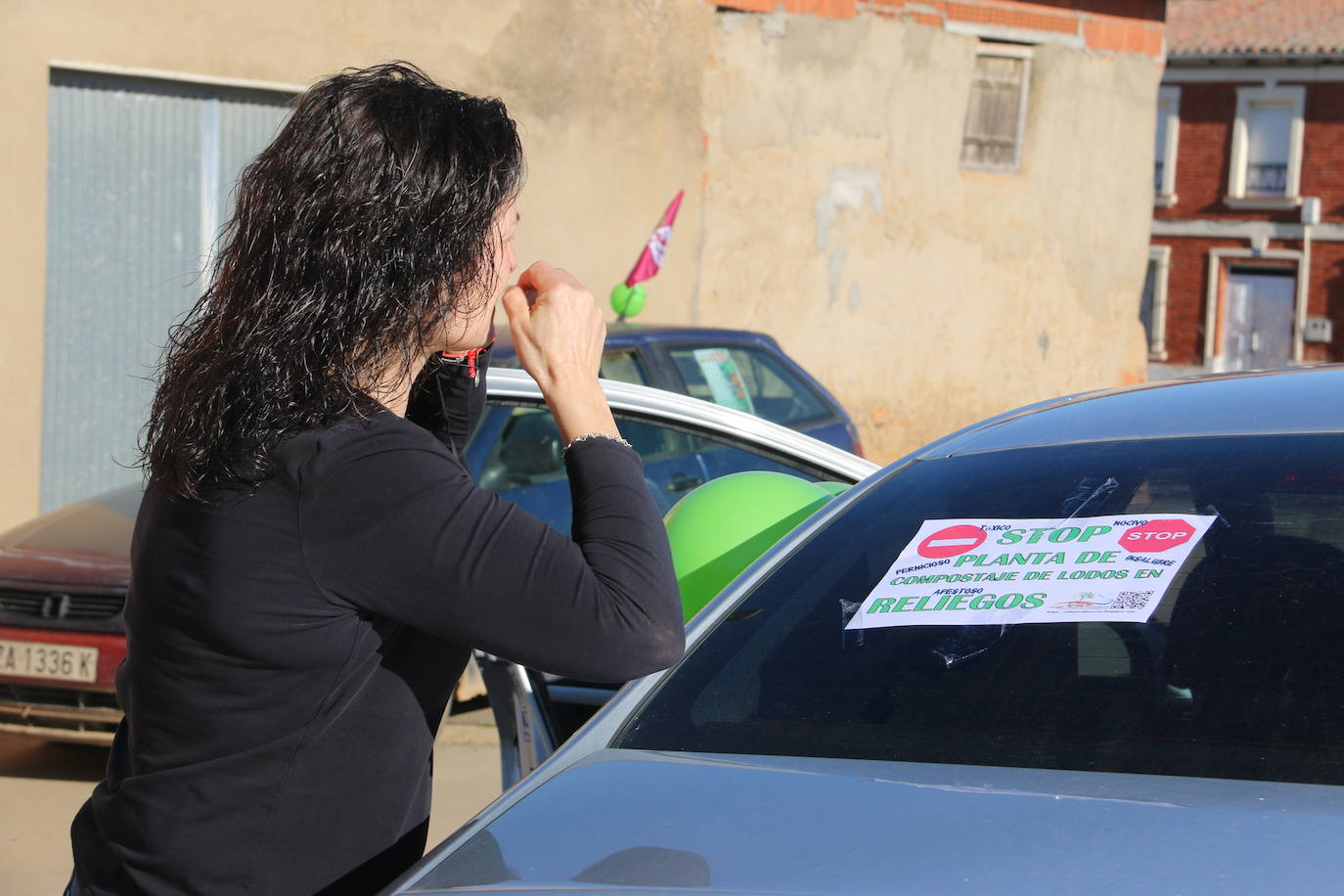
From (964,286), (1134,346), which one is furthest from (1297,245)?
(964,286)

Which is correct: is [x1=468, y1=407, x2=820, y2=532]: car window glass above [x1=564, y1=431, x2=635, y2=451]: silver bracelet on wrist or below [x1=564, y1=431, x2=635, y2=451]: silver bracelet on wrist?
below

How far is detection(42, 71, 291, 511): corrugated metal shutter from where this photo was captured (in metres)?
7.75

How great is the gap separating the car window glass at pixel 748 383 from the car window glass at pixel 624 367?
0.73 feet

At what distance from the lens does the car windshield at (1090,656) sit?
1.64 m

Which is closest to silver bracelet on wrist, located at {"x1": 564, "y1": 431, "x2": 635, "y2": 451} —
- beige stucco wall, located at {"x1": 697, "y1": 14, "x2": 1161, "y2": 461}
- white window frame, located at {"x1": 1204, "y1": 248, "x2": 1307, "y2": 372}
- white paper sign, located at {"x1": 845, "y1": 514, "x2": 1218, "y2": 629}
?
white paper sign, located at {"x1": 845, "y1": 514, "x2": 1218, "y2": 629}

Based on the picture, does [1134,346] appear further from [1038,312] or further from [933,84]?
[933,84]

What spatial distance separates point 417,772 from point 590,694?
1125 millimetres

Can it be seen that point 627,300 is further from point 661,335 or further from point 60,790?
point 60,790

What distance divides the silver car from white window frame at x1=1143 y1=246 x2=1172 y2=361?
90.7 ft

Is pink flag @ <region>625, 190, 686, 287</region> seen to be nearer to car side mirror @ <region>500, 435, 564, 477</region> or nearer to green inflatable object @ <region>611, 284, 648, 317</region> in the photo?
green inflatable object @ <region>611, 284, 648, 317</region>

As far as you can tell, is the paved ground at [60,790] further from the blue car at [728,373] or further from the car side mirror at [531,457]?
the blue car at [728,373]

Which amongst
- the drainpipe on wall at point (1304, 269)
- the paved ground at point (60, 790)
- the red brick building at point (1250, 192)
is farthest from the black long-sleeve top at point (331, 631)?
the drainpipe on wall at point (1304, 269)

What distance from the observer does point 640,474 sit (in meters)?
1.57

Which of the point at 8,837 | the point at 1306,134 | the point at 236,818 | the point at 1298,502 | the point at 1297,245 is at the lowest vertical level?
the point at 8,837
